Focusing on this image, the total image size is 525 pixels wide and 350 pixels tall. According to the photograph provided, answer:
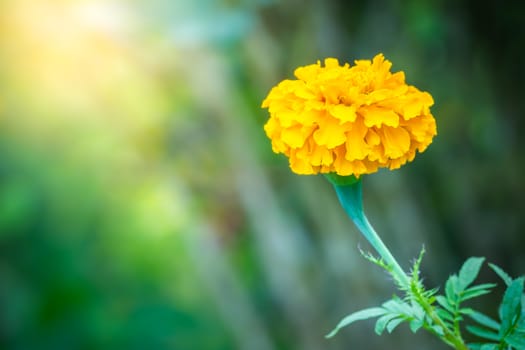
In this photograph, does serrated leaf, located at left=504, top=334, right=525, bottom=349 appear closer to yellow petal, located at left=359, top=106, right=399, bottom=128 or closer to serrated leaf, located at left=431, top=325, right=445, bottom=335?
serrated leaf, located at left=431, top=325, right=445, bottom=335

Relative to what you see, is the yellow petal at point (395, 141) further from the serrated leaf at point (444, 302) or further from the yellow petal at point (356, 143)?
the serrated leaf at point (444, 302)

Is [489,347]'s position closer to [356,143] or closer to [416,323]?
[416,323]

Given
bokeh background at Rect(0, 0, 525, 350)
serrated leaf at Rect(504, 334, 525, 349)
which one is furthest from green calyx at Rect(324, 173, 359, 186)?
bokeh background at Rect(0, 0, 525, 350)

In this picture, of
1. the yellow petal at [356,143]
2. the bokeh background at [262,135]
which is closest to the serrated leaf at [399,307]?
the yellow petal at [356,143]

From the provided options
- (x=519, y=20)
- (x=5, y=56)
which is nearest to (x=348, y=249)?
(x=519, y=20)

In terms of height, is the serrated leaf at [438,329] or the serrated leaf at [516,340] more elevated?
the serrated leaf at [438,329]

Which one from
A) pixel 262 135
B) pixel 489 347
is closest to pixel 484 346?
pixel 489 347
